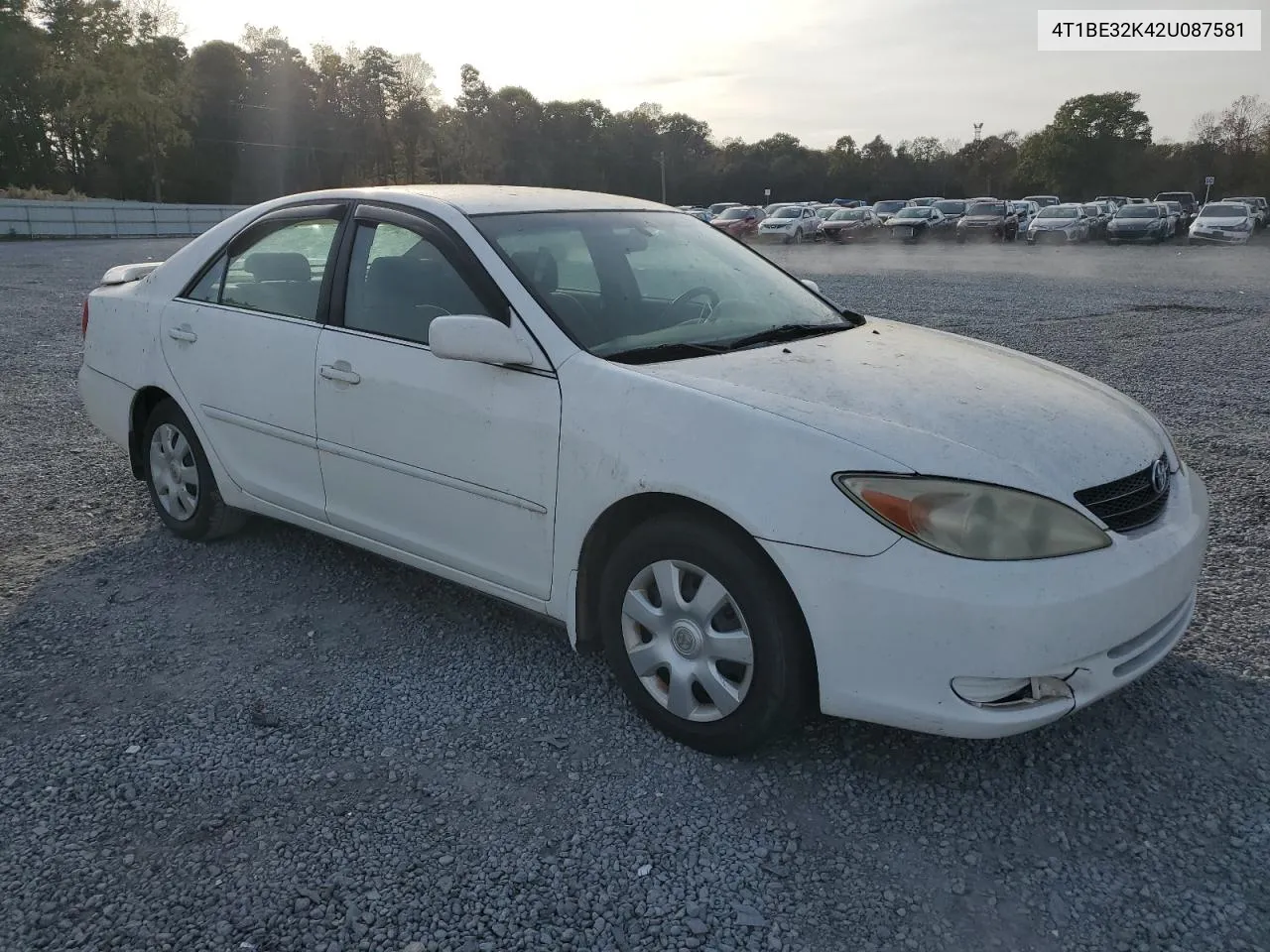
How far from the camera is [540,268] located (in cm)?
346

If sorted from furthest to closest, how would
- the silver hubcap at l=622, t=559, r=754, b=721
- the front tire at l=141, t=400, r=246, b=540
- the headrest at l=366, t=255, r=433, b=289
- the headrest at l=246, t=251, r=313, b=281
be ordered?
the front tire at l=141, t=400, r=246, b=540, the headrest at l=246, t=251, r=313, b=281, the headrest at l=366, t=255, r=433, b=289, the silver hubcap at l=622, t=559, r=754, b=721

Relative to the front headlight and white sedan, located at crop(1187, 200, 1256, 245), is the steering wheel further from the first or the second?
white sedan, located at crop(1187, 200, 1256, 245)

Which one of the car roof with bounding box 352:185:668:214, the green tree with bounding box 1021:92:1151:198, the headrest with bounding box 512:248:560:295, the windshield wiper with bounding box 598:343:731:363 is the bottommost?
the windshield wiper with bounding box 598:343:731:363

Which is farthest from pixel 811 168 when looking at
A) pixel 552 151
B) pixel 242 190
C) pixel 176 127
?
pixel 176 127

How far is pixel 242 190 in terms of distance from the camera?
7012 centimetres

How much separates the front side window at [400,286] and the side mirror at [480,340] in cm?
26

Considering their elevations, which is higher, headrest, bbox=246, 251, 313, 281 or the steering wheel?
headrest, bbox=246, 251, 313, 281

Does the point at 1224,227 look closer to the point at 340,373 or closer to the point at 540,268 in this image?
the point at 540,268

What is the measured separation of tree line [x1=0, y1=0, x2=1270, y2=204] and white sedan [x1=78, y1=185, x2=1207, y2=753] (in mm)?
44632

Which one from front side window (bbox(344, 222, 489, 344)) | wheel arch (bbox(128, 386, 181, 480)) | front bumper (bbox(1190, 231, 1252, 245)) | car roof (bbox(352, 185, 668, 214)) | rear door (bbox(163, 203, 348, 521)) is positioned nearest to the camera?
front side window (bbox(344, 222, 489, 344))

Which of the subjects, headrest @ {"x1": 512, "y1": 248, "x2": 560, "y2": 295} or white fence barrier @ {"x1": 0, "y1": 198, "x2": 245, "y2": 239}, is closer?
headrest @ {"x1": 512, "y1": 248, "x2": 560, "y2": 295}

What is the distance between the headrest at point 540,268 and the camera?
3389 millimetres

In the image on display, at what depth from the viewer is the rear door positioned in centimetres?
390

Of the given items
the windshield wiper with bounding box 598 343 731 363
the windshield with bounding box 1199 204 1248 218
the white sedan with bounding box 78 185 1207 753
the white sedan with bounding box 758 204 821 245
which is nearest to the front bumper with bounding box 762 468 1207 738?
the white sedan with bounding box 78 185 1207 753
